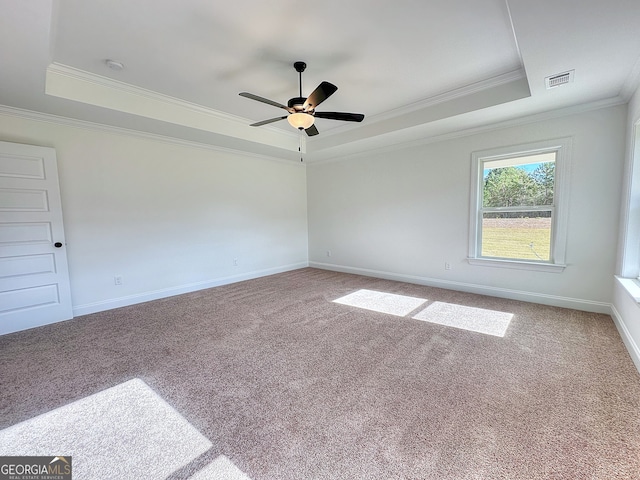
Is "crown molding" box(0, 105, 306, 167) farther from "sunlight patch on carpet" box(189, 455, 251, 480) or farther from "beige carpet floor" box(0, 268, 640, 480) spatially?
"sunlight patch on carpet" box(189, 455, 251, 480)

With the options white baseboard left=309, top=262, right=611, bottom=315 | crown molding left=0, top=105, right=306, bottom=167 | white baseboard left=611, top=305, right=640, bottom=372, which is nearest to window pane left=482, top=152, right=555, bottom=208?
white baseboard left=309, top=262, right=611, bottom=315

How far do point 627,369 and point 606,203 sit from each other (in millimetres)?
2015

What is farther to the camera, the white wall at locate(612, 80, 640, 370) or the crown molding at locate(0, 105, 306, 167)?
the crown molding at locate(0, 105, 306, 167)

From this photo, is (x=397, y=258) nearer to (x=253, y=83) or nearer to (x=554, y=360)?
(x=554, y=360)

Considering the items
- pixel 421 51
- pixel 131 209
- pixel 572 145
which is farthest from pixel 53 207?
pixel 572 145

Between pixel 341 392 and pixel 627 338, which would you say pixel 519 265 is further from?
pixel 341 392

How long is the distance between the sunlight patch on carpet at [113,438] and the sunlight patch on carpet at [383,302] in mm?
2550

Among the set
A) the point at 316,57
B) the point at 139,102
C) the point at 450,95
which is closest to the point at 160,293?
the point at 139,102

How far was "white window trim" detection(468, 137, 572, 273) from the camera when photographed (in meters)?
3.42

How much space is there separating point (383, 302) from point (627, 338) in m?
2.39

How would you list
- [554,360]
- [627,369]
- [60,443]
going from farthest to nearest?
[554,360], [627,369], [60,443]

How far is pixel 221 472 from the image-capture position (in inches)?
52.9

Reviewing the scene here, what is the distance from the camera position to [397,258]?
5.10 meters

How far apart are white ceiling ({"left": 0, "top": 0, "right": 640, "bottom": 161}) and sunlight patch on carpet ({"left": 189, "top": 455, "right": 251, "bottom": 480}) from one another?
2.83m
